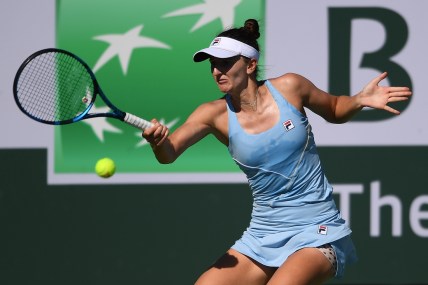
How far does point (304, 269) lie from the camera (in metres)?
4.08

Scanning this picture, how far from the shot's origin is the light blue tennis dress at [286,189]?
427cm

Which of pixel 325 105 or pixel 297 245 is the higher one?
pixel 325 105

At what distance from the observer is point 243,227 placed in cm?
586

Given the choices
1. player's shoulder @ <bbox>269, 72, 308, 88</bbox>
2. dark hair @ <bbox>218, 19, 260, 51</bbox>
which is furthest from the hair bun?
player's shoulder @ <bbox>269, 72, 308, 88</bbox>

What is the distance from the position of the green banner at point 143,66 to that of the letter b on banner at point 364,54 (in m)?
0.64

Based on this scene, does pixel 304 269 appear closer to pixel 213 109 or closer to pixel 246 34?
pixel 213 109

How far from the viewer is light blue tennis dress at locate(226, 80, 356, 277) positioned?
4.27m

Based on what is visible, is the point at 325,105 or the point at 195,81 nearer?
the point at 325,105

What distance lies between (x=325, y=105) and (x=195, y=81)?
1493 millimetres

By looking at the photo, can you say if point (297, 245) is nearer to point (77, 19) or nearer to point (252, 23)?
point (252, 23)

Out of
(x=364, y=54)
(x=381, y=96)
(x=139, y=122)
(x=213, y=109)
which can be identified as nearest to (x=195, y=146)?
(x=364, y=54)

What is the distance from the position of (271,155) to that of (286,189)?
0.55 feet

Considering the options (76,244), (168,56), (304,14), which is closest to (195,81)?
(168,56)

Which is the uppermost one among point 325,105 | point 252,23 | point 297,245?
point 252,23
